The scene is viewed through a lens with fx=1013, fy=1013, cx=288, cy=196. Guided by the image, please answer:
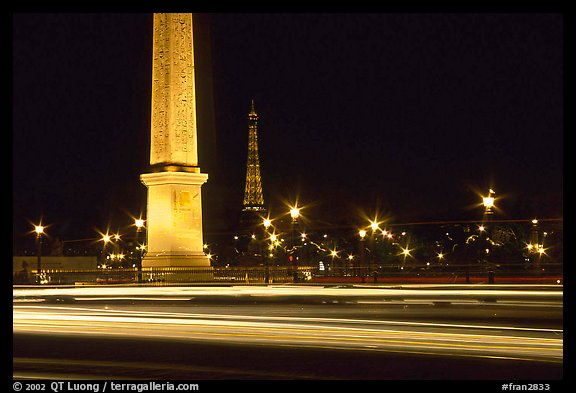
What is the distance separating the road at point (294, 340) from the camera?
35.0 ft

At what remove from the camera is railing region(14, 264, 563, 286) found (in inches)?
1508

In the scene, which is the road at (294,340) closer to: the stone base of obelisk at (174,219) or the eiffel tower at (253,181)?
the stone base of obelisk at (174,219)

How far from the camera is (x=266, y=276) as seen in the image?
140 ft

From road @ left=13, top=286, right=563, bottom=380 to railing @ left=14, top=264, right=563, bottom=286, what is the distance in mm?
14227

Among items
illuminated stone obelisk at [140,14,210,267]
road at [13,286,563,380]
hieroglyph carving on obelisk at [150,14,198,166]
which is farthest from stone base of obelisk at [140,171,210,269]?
road at [13,286,563,380]

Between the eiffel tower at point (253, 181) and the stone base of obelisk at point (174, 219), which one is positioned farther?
the eiffel tower at point (253, 181)

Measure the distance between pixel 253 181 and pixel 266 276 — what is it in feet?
323

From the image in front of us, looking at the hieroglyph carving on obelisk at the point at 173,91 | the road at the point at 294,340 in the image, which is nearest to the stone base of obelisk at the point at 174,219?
the hieroglyph carving on obelisk at the point at 173,91

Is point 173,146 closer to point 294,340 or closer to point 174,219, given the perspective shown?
point 174,219

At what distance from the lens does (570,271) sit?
33.6 ft

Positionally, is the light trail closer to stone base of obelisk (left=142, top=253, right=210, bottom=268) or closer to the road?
the road

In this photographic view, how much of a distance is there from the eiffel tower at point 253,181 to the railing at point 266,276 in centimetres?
8288

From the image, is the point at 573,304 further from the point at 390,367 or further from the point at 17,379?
the point at 17,379

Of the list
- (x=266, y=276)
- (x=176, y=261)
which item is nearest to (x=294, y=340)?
(x=176, y=261)
